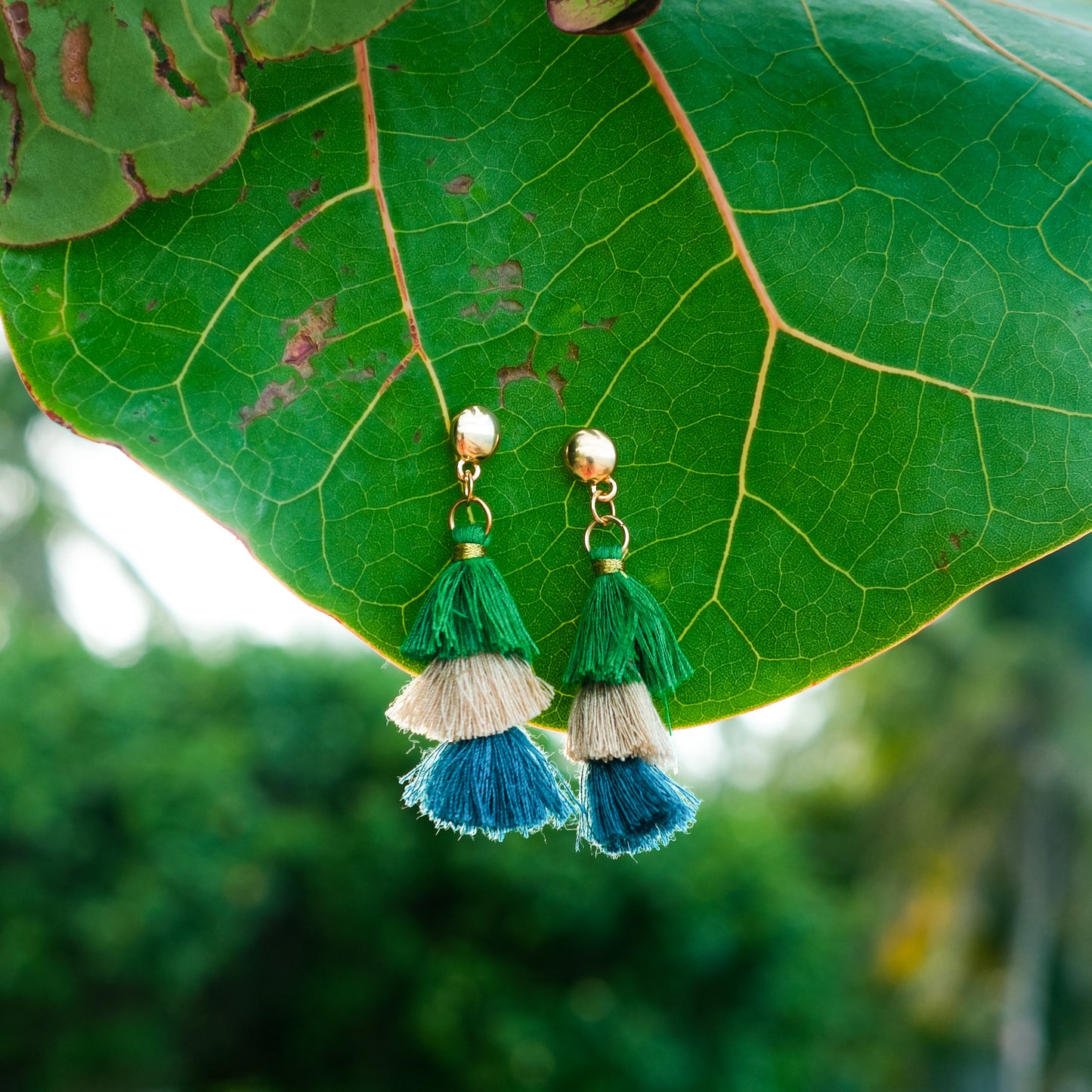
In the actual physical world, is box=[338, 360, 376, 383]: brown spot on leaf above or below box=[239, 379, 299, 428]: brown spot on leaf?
above

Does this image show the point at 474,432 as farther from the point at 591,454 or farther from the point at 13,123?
the point at 13,123

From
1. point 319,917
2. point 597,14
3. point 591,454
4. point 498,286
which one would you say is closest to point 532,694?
point 591,454

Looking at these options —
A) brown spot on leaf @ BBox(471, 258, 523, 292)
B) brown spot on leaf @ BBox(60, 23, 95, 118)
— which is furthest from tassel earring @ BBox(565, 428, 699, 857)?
brown spot on leaf @ BBox(60, 23, 95, 118)

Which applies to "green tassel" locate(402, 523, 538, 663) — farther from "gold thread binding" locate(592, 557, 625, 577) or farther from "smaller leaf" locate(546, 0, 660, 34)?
"smaller leaf" locate(546, 0, 660, 34)

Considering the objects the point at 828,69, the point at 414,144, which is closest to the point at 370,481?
the point at 414,144

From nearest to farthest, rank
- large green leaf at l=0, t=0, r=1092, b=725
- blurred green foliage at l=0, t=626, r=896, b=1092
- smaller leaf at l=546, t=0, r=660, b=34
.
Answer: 1. smaller leaf at l=546, t=0, r=660, b=34
2. large green leaf at l=0, t=0, r=1092, b=725
3. blurred green foliage at l=0, t=626, r=896, b=1092

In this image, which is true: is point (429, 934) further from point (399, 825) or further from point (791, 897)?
point (791, 897)

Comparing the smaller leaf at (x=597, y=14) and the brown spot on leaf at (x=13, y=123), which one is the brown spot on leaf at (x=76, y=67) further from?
the smaller leaf at (x=597, y=14)
